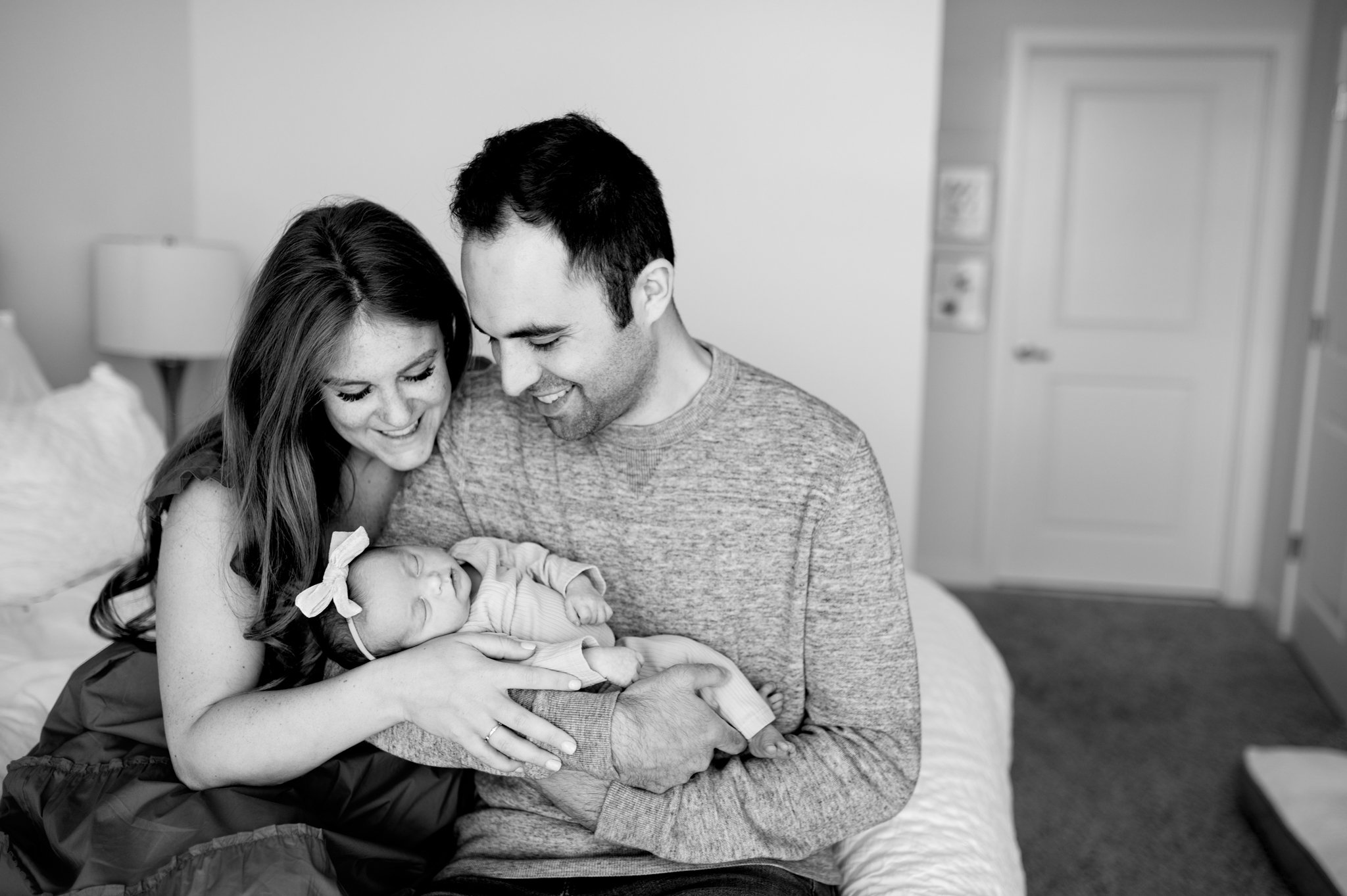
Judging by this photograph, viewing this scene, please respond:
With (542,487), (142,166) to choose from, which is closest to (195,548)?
(542,487)

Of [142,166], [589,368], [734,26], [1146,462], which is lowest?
[1146,462]

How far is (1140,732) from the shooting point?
3.31m

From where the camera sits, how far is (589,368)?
4.47 feet

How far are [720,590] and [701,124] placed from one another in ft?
6.42

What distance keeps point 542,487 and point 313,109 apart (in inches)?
84.7

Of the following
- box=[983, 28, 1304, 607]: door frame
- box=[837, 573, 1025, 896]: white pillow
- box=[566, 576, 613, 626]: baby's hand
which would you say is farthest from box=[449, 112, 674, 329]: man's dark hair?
box=[983, 28, 1304, 607]: door frame

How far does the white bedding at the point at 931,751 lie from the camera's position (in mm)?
1403

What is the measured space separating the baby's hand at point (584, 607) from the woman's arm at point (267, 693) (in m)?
0.10

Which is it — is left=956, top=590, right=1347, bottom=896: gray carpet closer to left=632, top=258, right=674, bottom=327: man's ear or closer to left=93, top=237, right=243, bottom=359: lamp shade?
left=632, top=258, right=674, bottom=327: man's ear

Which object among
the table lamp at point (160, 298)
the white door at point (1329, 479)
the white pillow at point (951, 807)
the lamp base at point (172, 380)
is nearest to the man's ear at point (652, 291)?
the white pillow at point (951, 807)

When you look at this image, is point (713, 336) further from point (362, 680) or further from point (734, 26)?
point (362, 680)

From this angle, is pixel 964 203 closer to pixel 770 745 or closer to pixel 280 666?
pixel 770 745

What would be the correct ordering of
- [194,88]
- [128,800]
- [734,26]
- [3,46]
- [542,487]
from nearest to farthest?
[128,800]
[542,487]
[3,46]
[734,26]
[194,88]

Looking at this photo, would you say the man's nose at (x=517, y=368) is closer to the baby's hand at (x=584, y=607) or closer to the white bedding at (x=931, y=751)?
the baby's hand at (x=584, y=607)
